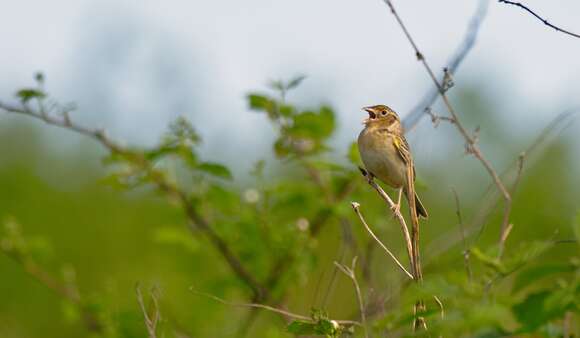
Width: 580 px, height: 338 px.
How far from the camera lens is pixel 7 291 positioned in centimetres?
2044

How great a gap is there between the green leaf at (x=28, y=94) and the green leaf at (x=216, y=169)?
3.47ft

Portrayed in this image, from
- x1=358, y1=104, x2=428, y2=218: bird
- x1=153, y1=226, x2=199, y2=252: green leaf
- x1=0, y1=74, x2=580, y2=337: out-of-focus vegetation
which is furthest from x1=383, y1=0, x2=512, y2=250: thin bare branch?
x1=153, y1=226, x2=199, y2=252: green leaf

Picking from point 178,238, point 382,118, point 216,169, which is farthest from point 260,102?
point 178,238

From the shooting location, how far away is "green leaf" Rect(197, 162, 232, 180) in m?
6.13

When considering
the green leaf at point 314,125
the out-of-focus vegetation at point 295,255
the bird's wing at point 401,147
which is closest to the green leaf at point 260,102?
the out-of-focus vegetation at point 295,255

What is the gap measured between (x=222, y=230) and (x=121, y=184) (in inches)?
28.7

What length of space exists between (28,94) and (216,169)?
1200 millimetres

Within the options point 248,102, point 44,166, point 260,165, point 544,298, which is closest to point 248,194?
point 260,165

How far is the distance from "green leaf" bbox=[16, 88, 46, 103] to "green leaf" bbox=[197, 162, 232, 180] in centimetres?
106

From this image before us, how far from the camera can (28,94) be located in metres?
5.74

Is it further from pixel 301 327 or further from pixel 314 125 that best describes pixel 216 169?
pixel 301 327

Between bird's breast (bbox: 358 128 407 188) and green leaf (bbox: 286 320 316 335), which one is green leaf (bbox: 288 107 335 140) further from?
green leaf (bbox: 286 320 316 335)

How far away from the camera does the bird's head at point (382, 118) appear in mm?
6575

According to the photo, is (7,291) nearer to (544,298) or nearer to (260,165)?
(260,165)
